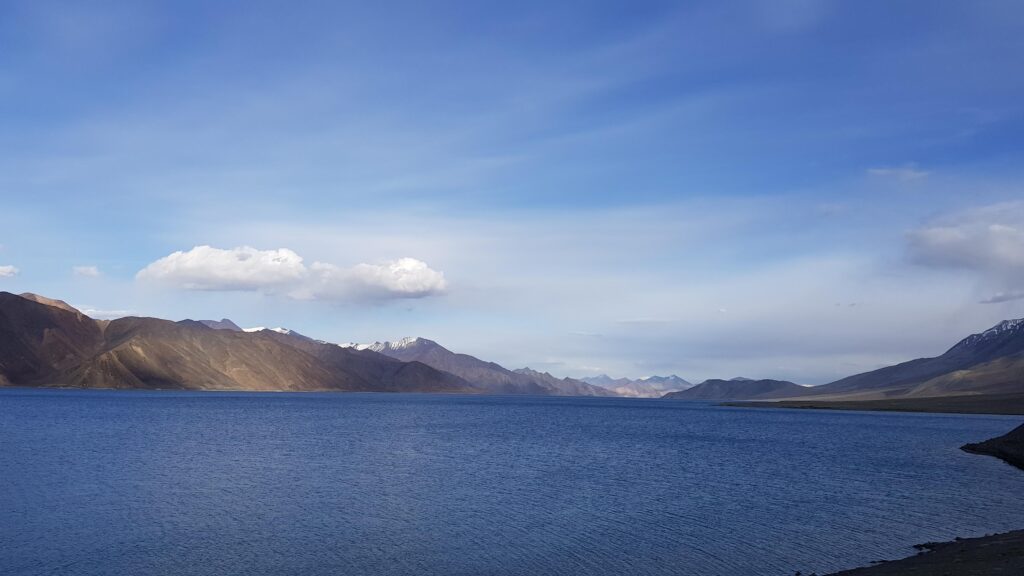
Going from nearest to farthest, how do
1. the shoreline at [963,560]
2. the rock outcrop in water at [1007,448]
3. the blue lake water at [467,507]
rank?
the shoreline at [963,560]
the blue lake water at [467,507]
the rock outcrop in water at [1007,448]

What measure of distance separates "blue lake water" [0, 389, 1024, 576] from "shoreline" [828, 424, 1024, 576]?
176cm

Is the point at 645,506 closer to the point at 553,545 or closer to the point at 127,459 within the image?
the point at 553,545

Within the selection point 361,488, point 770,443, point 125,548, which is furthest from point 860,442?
point 125,548

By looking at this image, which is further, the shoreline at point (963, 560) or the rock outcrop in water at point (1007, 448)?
the rock outcrop in water at point (1007, 448)

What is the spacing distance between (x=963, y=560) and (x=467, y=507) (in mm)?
22828

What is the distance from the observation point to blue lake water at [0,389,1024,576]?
2895 centimetres

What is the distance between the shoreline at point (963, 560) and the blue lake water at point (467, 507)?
176 cm

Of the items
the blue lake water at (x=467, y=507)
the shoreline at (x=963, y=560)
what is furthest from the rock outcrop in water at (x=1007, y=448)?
the shoreline at (x=963, y=560)

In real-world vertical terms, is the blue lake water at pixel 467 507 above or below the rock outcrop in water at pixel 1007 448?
below

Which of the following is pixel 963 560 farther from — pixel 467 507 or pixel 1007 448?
pixel 1007 448

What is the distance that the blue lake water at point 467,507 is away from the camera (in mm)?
28953

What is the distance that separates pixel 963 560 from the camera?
1004 inches

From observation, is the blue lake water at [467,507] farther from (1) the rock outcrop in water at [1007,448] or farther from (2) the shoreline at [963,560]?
(1) the rock outcrop in water at [1007,448]

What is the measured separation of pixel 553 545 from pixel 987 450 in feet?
212
